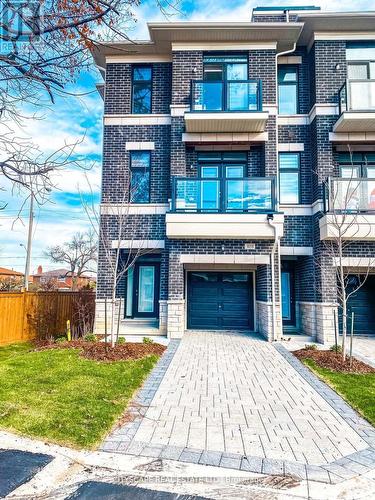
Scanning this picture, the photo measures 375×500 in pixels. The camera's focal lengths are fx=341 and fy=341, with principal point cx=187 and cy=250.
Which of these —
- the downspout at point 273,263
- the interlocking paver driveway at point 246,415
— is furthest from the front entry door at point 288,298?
the interlocking paver driveway at point 246,415

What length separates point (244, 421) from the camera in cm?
468

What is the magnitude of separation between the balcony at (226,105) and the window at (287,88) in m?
1.80

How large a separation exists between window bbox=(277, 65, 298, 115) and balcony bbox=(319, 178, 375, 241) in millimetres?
3776

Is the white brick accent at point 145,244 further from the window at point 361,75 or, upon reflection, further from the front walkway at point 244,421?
the window at point 361,75

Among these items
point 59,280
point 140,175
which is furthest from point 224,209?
point 59,280

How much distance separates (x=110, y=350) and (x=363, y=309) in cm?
872

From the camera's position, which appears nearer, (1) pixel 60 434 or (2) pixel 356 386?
(1) pixel 60 434

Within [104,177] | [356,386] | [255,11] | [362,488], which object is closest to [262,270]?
[356,386]

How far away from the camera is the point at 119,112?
1227 cm

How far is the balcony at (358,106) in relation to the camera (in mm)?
10414

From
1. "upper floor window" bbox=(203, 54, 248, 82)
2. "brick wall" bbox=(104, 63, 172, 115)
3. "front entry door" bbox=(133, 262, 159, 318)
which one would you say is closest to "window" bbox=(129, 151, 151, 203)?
"brick wall" bbox=(104, 63, 172, 115)

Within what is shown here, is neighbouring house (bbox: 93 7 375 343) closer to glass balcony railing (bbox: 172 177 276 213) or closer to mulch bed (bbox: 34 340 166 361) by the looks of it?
glass balcony railing (bbox: 172 177 276 213)

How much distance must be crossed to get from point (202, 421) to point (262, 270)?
7.30 metres

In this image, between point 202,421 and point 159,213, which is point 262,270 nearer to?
point 159,213
